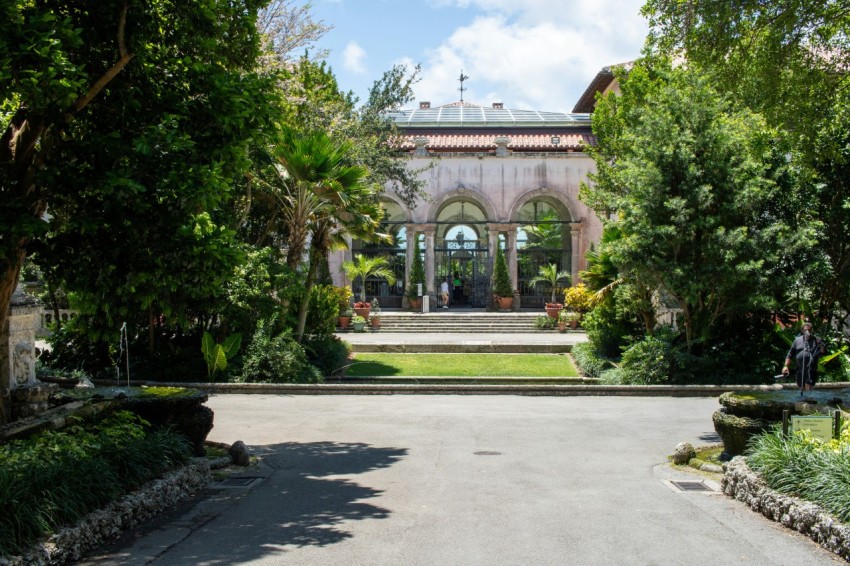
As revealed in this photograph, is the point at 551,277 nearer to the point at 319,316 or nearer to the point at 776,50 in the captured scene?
the point at 319,316

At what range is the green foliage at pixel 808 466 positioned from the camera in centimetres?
624

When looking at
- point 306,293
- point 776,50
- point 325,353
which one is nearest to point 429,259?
point 325,353

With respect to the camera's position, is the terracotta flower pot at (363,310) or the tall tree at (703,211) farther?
the terracotta flower pot at (363,310)

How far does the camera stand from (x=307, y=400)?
1534 cm

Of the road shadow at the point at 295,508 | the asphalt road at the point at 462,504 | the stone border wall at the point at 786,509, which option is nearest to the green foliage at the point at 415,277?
the asphalt road at the point at 462,504

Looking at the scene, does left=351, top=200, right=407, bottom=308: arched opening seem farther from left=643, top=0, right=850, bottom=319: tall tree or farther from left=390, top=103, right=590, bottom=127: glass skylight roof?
left=643, top=0, right=850, bottom=319: tall tree

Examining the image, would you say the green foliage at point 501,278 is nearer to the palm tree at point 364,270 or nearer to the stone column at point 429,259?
the stone column at point 429,259

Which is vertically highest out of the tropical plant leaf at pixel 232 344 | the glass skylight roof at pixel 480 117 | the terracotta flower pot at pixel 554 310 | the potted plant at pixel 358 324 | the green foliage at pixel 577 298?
the glass skylight roof at pixel 480 117

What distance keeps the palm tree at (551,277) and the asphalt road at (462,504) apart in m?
24.0

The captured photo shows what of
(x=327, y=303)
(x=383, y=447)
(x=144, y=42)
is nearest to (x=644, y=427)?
(x=383, y=447)

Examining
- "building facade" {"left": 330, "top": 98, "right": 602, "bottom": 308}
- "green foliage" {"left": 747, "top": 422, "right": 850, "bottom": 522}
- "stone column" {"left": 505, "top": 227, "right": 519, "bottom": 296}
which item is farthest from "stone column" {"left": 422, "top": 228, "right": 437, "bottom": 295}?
"green foliage" {"left": 747, "top": 422, "right": 850, "bottom": 522}

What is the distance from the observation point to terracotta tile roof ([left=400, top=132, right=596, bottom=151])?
3872 cm

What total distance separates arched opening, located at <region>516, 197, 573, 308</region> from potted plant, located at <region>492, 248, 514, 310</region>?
1.57 metres

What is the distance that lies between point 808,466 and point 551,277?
2988cm
